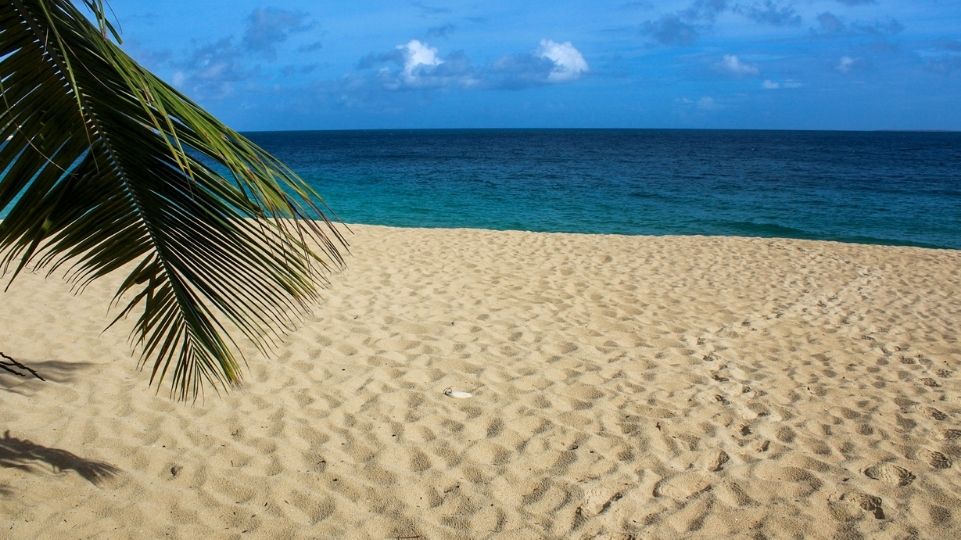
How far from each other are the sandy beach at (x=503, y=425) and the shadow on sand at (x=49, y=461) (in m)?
0.01

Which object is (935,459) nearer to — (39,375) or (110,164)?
(110,164)

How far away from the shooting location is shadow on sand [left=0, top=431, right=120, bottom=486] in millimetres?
3412

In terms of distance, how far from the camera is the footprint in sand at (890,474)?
3.59 meters

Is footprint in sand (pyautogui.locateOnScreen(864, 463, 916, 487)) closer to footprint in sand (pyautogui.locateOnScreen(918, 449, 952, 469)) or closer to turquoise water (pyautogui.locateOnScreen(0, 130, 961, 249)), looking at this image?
footprint in sand (pyautogui.locateOnScreen(918, 449, 952, 469))

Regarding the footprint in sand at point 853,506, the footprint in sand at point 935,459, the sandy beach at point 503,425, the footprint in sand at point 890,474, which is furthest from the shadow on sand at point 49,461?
the footprint in sand at point 935,459

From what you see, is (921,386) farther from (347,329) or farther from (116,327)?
(116,327)

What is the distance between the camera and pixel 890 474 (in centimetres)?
A: 366

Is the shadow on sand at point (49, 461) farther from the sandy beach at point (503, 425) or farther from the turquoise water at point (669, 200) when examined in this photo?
the turquoise water at point (669, 200)

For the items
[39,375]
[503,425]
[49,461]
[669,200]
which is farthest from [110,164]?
[669,200]

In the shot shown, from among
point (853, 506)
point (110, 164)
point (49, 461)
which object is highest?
point (110, 164)

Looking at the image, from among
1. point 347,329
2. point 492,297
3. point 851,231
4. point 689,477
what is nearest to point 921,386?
point 689,477

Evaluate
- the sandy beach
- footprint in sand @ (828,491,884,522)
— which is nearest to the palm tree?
the sandy beach

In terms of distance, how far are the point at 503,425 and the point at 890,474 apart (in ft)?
7.12

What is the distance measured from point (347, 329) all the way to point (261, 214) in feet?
12.0
